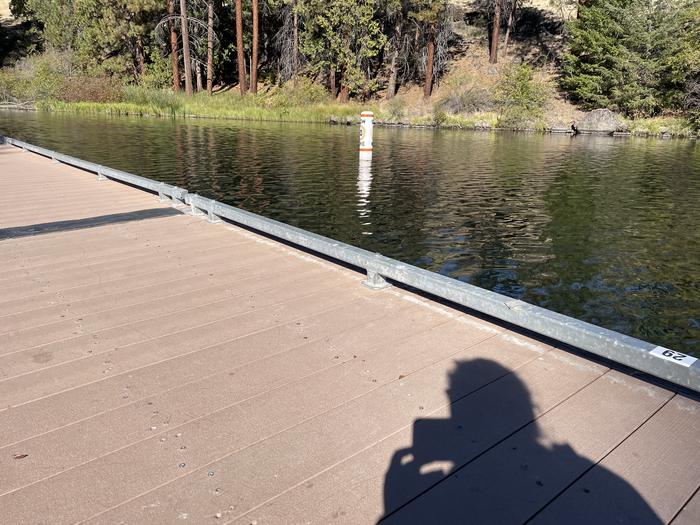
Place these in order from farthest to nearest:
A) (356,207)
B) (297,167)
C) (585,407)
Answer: (297,167)
(356,207)
(585,407)

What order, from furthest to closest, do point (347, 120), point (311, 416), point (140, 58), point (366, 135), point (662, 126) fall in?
point (140, 58) → point (347, 120) → point (662, 126) → point (366, 135) → point (311, 416)

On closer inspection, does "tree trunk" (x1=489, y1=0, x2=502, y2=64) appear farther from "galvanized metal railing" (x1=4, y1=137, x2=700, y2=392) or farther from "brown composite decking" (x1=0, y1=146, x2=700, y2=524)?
"brown composite decking" (x1=0, y1=146, x2=700, y2=524)

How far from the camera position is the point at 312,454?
2.86 metres

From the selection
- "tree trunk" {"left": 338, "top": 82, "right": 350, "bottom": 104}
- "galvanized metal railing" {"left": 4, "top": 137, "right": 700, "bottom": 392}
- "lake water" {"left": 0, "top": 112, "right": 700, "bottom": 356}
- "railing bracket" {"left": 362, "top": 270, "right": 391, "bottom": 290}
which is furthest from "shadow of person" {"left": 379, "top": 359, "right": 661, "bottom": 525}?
"tree trunk" {"left": 338, "top": 82, "right": 350, "bottom": 104}

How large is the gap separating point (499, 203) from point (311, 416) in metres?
→ 12.0

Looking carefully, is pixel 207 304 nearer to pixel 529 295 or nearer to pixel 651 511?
pixel 651 511

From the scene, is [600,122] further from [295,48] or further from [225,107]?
[225,107]

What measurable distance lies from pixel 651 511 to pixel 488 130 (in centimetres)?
3915

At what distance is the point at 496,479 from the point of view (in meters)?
2.67

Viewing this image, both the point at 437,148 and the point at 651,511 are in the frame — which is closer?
the point at 651,511

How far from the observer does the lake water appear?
27.2ft

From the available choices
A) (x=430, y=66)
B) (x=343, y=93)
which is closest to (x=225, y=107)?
(x=343, y=93)

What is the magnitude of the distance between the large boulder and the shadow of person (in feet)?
131

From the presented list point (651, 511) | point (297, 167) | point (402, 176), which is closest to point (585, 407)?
point (651, 511)
